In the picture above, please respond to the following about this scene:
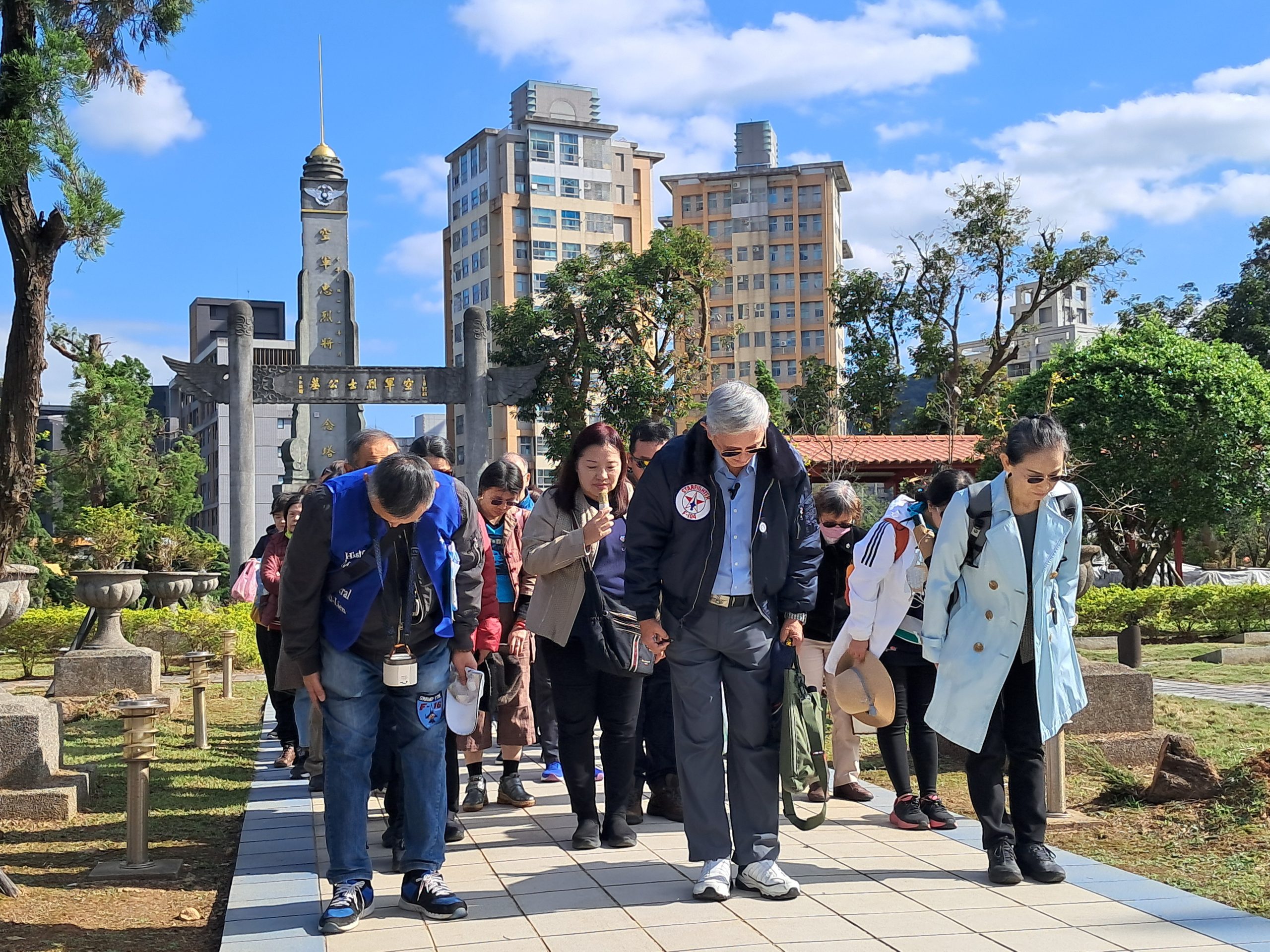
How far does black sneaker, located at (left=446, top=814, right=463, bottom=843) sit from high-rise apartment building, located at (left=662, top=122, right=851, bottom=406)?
77989 mm

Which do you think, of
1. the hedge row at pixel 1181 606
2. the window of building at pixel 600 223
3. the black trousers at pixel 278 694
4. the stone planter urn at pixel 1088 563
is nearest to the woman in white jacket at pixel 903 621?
the black trousers at pixel 278 694

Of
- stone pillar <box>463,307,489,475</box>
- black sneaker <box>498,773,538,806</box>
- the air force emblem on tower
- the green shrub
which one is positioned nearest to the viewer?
black sneaker <box>498,773,538,806</box>

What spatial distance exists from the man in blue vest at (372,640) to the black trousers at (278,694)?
3070 mm

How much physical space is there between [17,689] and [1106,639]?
13422mm

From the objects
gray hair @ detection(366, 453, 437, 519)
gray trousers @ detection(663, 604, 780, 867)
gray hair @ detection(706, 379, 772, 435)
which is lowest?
gray trousers @ detection(663, 604, 780, 867)

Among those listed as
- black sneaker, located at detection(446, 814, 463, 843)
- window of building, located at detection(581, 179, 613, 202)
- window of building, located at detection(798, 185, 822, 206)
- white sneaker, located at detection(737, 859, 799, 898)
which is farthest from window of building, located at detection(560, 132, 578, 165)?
white sneaker, located at detection(737, 859, 799, 898)

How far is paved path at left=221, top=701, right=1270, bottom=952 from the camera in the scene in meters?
3.84

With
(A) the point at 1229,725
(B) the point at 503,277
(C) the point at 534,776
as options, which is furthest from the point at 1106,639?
(B) the point at 503,277

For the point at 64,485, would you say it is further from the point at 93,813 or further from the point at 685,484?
the point at 685,484

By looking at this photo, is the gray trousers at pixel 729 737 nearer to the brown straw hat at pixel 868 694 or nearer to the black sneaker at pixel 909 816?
the brown straw hat at pixel 868 694

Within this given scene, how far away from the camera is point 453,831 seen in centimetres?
539

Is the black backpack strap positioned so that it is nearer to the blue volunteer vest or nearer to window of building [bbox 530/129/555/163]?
the blue volunteer vest

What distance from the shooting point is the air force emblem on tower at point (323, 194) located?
1137 inches

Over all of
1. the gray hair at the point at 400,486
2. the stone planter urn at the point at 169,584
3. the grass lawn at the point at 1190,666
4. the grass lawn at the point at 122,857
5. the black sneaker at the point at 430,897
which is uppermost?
the gray hair at the point at 400,486
